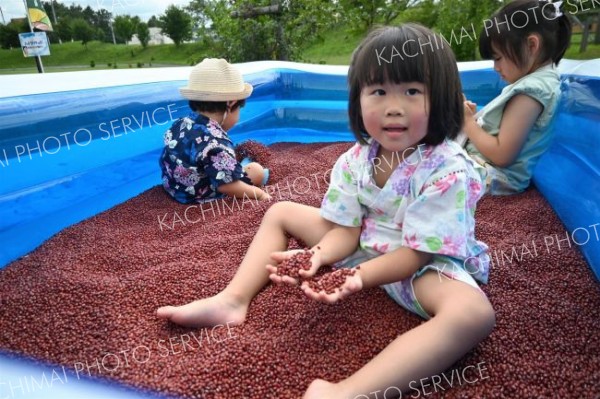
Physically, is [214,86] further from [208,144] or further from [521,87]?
[521,87]

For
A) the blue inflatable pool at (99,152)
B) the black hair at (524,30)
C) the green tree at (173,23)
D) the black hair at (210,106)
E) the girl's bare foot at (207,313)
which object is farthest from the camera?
the green tree at (173,23)

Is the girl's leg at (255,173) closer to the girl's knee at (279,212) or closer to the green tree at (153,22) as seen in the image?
the girl's knee at (279,212)

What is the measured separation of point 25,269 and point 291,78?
2.65 m

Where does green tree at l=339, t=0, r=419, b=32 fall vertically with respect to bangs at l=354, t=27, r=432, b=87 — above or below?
above

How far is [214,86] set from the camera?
2041 millimetres

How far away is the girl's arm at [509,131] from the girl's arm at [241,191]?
94cm

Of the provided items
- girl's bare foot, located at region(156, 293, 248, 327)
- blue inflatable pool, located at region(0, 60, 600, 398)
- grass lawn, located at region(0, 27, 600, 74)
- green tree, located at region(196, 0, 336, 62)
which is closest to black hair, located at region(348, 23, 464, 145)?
girl's bare foot, located at region(156, 293, 248, 327)

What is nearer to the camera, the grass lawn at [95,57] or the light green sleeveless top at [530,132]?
the light green sleeveless top at [530,132]

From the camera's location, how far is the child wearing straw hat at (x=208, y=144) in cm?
197

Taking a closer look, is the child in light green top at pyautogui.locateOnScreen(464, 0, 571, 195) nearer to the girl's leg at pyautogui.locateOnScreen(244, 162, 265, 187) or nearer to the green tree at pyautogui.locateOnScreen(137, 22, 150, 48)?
the girl's leg at pyautogui.locateOnScreen(244, 162, 265, 187)

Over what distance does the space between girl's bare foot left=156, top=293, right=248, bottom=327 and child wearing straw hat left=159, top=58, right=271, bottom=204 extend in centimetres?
96

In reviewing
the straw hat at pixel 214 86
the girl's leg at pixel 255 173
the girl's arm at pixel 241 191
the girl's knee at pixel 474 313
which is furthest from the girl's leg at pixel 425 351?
the girl's leg at pixel 255 173

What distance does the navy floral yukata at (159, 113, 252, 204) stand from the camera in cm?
196

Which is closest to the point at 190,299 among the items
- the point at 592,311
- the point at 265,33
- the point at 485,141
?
the point at 592,311
